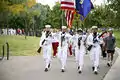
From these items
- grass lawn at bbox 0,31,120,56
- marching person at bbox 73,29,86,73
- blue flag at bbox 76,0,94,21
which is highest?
blue flag at bbox 76,0,94,21

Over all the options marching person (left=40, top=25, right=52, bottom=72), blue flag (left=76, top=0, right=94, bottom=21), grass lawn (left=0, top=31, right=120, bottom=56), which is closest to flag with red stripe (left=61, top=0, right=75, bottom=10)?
blue flag (left=76, top=0, right=94, bottom=21)

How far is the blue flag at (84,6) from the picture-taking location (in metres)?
21.5

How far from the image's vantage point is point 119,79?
1452 cm

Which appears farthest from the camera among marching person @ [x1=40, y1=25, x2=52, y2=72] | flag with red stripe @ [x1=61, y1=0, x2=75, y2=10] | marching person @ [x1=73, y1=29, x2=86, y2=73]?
flag with red stripe @ [x1=61, y1=0, x2=75, y2=10]

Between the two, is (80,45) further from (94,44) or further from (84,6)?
(84,6)

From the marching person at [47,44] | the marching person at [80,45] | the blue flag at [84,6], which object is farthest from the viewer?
the blue flag at [84,6]

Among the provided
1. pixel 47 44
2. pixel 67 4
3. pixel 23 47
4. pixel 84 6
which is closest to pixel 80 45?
pixel 47 44

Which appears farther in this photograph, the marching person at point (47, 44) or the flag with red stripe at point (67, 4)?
the flag with red stripe at point (67, 4)

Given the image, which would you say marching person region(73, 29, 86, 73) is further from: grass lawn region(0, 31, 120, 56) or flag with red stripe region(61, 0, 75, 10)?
grass lawn region(0, 31, 120, 56)

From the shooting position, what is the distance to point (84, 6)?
2180cm

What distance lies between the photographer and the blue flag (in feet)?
70.4

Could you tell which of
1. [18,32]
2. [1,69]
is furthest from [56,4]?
[1,69]

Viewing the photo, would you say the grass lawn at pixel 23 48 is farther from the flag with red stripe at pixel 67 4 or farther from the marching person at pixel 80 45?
the marching person at pixel 80 45

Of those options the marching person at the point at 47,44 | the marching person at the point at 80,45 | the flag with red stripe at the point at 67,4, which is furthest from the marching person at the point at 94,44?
the flag with red stripe at the point at 67,4
